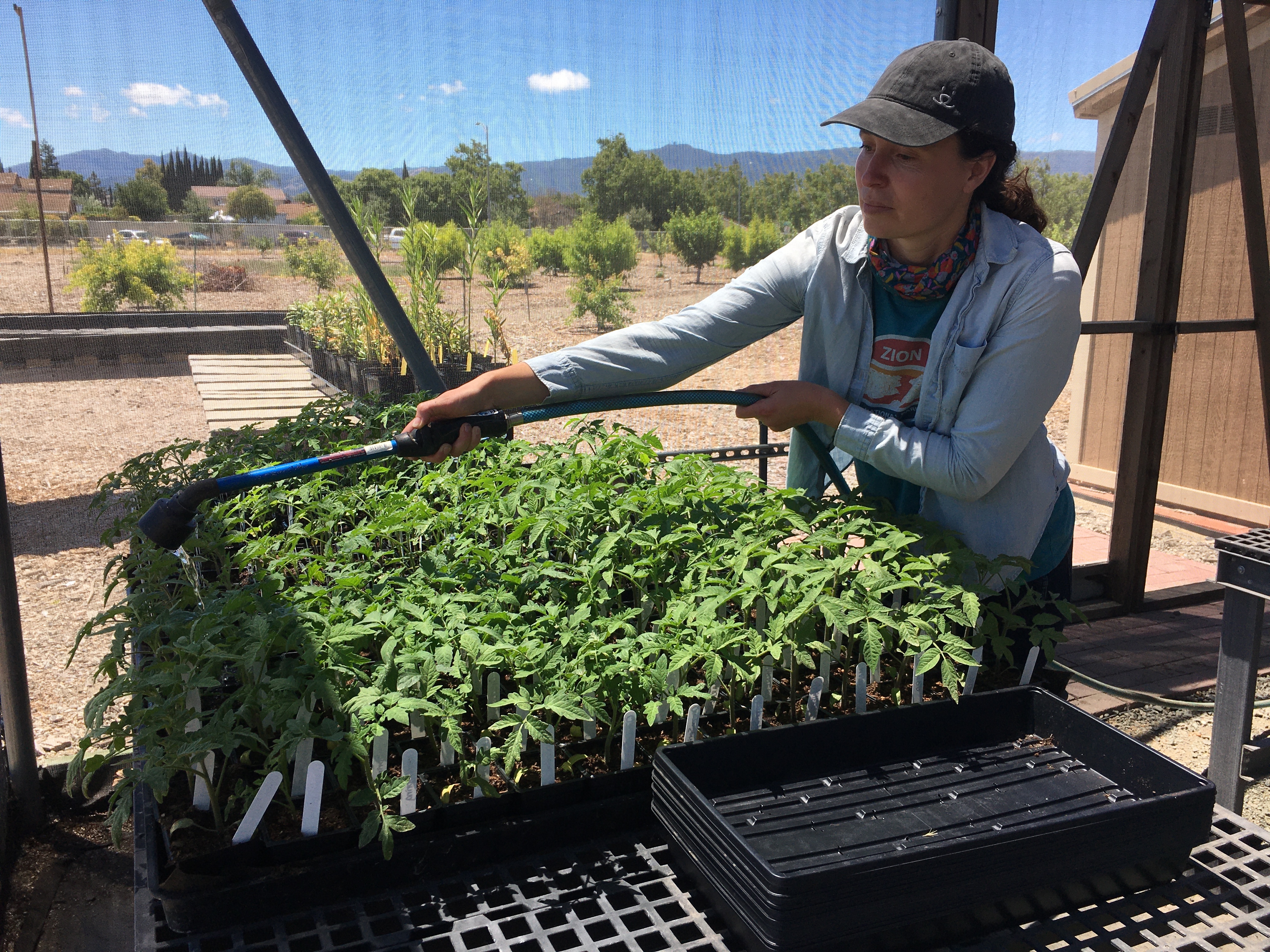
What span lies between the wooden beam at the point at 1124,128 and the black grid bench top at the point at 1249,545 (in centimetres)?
152

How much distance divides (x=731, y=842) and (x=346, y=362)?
2.43 meters

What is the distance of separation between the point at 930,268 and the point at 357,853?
1322mm

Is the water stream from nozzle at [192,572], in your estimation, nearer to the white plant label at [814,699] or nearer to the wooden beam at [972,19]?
the white plant label at [814,699]

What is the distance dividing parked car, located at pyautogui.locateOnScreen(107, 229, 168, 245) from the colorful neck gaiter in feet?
5.97

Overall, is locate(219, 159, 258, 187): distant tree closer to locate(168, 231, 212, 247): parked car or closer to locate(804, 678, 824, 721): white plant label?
locate(168, 231, 212, 247): parked car

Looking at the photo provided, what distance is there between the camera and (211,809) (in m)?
1.18

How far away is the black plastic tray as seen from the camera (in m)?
1.01

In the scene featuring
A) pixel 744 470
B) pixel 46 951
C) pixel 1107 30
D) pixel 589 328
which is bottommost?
pixel 46 951

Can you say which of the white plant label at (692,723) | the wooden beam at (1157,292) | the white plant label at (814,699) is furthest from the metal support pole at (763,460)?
the white plant label at (692,723)

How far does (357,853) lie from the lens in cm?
110

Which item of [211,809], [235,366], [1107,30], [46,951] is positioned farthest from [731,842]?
[1107,30]

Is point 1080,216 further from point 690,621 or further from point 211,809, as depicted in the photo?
point 211,809

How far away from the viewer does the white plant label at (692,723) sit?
1.31 metres

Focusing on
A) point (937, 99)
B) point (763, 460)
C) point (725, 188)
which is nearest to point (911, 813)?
Answer: point (937, 99)
